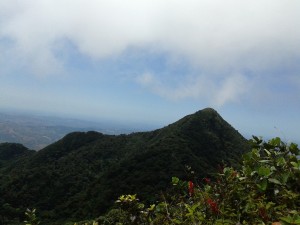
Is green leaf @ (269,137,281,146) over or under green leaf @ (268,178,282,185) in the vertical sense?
over

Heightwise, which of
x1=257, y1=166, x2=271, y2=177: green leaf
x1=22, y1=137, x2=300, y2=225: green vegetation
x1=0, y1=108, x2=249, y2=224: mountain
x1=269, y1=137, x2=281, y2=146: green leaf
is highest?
x1=269, y1=137, x2=281, y2=146: green leaf

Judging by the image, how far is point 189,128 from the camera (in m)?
96.8

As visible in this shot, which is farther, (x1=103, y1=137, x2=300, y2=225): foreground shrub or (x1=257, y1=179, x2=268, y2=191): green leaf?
(x1=257, y1=179, x2=268, y2=191): green leaf

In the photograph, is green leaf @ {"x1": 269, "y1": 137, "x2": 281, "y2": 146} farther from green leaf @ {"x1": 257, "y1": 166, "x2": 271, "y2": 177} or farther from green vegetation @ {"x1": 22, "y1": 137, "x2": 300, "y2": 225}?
green leaf @ {"x1": 257, "y1": 166, "x2": 271, "y2": 177}

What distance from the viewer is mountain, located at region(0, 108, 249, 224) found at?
72312 millimetres

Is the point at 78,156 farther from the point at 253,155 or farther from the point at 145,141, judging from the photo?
the point at 253,155

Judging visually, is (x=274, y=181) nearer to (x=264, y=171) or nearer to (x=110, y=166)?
(x=264, y=171)

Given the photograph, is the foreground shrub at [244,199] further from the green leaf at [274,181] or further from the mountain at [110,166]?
the mountain at [110,166]

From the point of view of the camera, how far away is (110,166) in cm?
8994

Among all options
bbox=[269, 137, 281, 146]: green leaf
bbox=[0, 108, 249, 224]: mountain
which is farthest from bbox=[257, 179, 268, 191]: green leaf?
bbox=[0, 108, 249, 224]: mountain

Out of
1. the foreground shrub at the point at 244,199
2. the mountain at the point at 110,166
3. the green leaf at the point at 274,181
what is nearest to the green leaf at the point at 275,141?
the foreground shrub at the point at 244,199

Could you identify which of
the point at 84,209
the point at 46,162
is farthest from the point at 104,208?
the point at 46,162

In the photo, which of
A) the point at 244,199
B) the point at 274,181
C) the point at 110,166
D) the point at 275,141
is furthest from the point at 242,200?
the point at 110,166

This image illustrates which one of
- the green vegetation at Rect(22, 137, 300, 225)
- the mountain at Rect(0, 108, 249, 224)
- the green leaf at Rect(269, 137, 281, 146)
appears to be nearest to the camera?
the green vegetation at Rect(22, 137, 300, 225)
